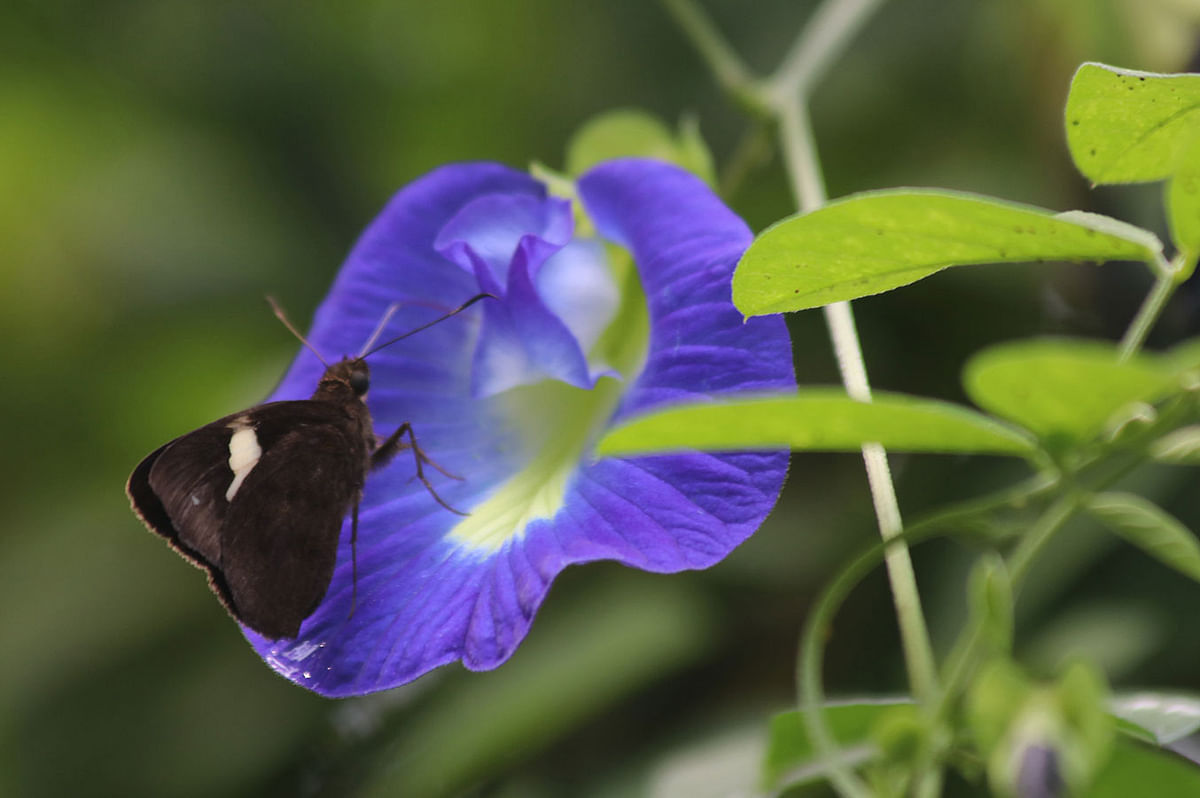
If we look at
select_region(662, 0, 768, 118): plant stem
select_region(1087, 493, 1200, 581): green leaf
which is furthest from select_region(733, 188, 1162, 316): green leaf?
select_region(662, 0, 768, 118): plant stem

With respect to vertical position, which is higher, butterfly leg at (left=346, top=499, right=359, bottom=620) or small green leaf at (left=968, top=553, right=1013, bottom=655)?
small green leaf at (left=968, top=553, right=1013, bottom=655)

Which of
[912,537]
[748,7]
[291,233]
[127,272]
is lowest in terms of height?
[912,537]

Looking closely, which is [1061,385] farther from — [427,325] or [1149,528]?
[427,325]

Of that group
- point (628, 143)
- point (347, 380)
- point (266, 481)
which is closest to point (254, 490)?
point (266, 481)

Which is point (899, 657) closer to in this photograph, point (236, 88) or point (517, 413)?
point (517, 413)

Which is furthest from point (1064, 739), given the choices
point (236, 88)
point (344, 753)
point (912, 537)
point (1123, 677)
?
point (236, 88)

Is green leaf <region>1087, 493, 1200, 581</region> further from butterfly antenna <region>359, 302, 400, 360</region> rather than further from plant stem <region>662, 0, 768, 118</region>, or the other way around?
plant stem <region>662, 0, 768, 118</region>

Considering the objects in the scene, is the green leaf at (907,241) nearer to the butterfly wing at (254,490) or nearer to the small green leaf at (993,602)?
the small green leaf at (993,602)
